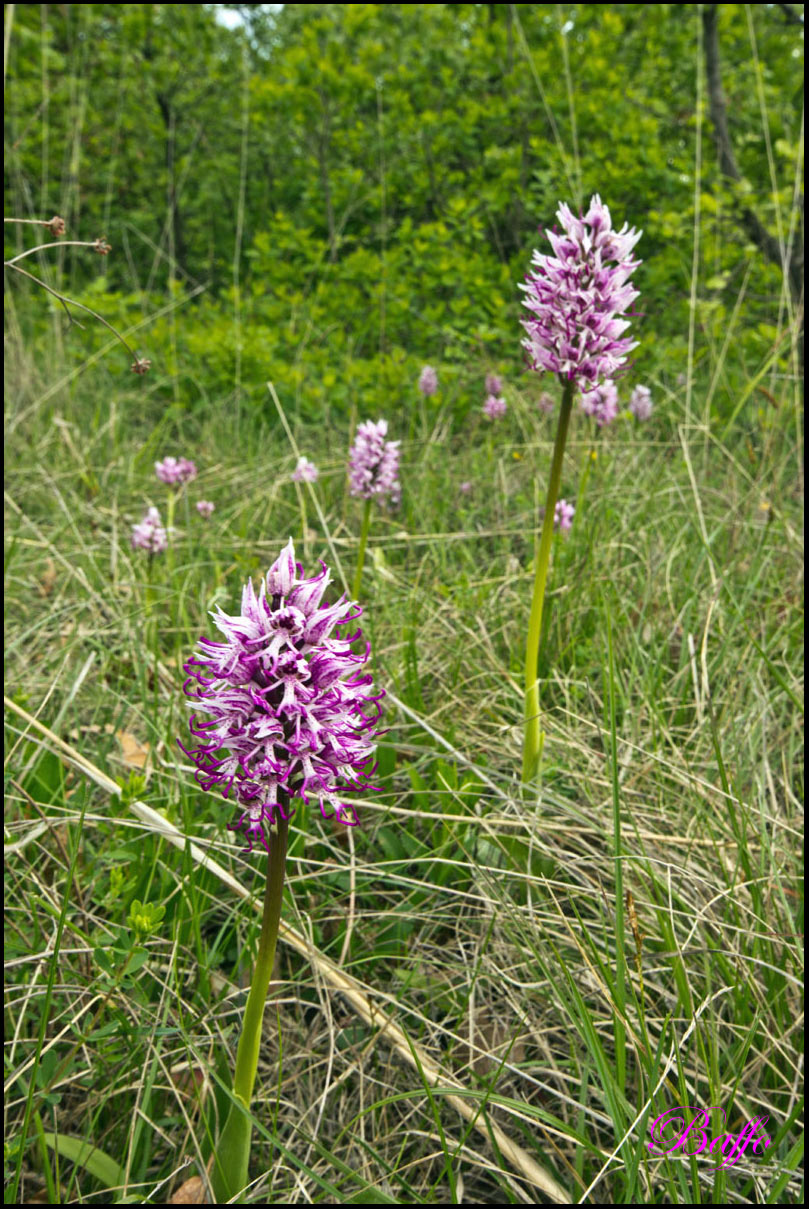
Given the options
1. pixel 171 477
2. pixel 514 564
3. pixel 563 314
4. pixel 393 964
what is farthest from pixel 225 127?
pixel 393 964

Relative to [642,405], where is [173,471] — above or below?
below

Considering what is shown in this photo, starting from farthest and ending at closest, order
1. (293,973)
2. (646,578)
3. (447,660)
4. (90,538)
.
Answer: (90,538), (646,578), (447,660), (293,973)

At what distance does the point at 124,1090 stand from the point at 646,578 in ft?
8.05

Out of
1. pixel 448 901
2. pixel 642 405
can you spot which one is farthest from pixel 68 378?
pixel 448 901

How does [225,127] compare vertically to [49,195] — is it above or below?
above

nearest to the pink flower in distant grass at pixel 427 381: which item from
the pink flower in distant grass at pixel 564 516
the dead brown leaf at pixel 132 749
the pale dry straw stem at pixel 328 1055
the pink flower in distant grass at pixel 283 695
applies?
the pink flower in distant grass at pixel 564 516

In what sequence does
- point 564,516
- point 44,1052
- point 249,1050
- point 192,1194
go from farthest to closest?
point 564,516, point 44,1052, point 192,1194, point 249,1050

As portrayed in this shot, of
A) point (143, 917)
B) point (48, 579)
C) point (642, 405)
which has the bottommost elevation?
point (48, 579)

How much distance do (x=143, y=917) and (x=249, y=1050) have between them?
390 millimetres

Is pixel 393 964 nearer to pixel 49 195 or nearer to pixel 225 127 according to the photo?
pixel 225 127

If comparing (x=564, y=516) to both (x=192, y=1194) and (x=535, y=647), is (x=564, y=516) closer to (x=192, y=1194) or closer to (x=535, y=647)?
(x=535, y=647)

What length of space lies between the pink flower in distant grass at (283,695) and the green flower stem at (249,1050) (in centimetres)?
7

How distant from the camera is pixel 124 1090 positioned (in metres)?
1.58

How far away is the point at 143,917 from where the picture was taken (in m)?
1.62
